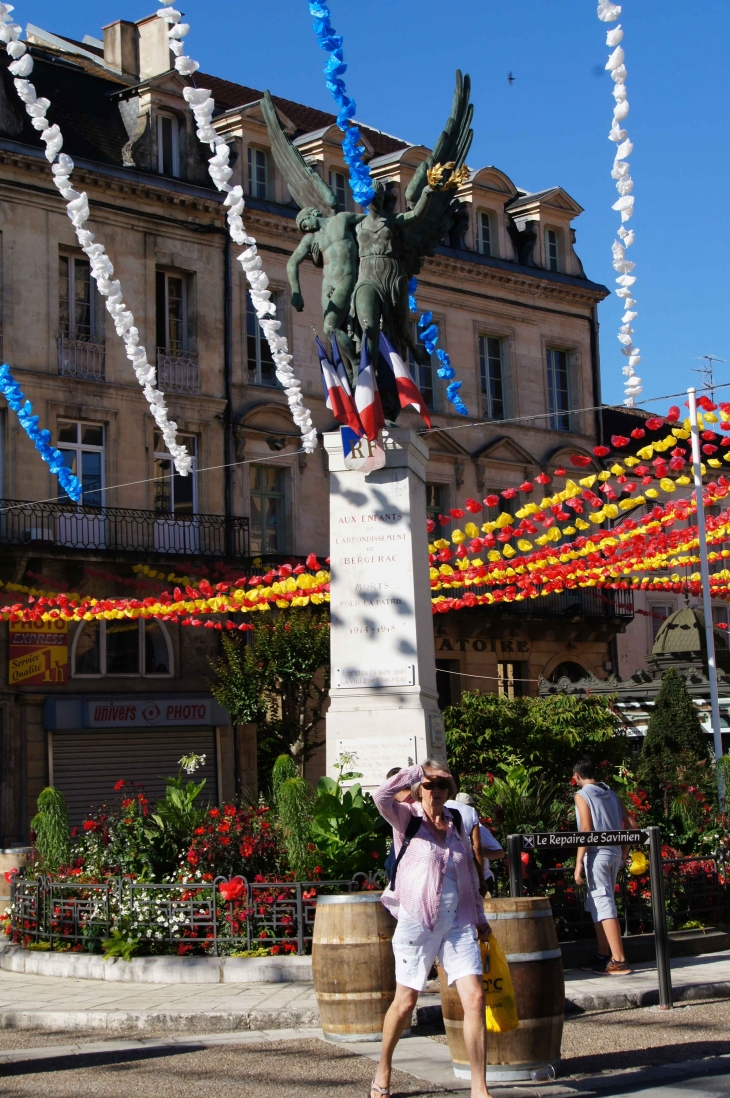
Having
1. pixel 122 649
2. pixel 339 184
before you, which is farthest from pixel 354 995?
pixel 339 184

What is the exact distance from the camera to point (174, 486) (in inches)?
1126

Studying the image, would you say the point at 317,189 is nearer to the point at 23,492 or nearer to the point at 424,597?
the point at 424,597

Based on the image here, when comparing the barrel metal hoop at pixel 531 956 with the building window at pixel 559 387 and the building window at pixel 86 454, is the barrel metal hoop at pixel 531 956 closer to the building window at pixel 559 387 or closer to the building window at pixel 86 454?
the building window at pixel 86 454

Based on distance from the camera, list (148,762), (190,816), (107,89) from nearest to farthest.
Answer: (190,816) < (148,762) < (107,89)

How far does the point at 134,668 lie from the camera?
27406 millimetres

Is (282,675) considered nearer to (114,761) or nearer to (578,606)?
(114,761)

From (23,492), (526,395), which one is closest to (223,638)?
(23,492)

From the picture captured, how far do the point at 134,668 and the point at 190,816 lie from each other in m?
15.0

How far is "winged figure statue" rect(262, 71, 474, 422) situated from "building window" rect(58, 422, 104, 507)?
13098 mm

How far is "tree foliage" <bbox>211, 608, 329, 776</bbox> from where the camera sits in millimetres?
26719

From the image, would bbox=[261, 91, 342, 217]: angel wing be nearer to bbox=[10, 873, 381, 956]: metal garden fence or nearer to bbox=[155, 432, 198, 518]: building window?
bbox=[10, 873, 381, 956]: metal garden fence

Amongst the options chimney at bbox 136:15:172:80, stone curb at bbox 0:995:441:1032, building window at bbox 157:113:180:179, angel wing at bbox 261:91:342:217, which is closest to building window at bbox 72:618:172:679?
building window at bbox 157:113:180:179

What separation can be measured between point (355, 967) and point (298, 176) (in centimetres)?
920

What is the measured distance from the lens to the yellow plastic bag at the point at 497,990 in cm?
748
